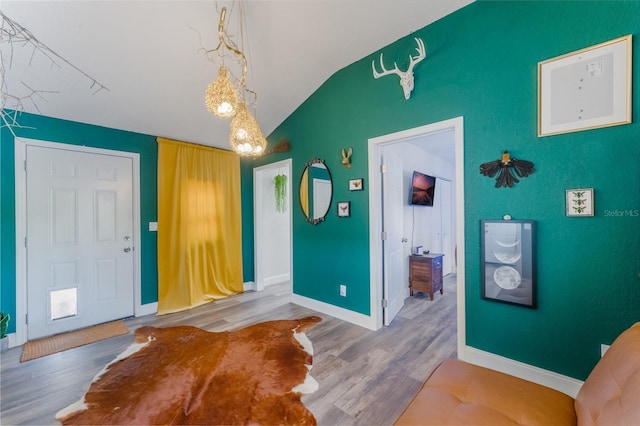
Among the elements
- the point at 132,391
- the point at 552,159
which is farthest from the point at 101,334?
the point at 552,159

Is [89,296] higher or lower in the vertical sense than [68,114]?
lower

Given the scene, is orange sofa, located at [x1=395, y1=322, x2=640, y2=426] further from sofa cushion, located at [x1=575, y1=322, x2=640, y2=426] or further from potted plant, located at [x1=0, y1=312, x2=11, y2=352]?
potted plant, located at [x1=0, y1=312, x2=11, y2=352]

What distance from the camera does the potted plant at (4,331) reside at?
2539mm

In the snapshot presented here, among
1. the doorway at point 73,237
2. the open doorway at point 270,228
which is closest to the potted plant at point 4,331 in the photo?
the doorway at point 73,237

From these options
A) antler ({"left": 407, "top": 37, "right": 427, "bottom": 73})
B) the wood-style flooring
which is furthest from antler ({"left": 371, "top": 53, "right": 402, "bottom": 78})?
the wood-style flooring

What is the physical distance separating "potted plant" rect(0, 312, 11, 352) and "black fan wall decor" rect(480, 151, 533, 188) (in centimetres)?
468

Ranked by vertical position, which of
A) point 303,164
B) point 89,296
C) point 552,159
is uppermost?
point 303,164

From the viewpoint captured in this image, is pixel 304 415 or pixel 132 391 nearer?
pixel 304 415

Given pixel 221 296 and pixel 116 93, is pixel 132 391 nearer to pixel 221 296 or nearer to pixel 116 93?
pixel 221 296

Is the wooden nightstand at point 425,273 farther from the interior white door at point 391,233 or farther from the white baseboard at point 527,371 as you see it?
the white baseboard at point 527,371

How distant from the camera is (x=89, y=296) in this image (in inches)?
126

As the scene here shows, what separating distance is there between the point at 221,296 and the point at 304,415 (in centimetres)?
285

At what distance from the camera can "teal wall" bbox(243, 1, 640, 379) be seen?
5.64 ft

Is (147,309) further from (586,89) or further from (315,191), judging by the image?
(586,89)
